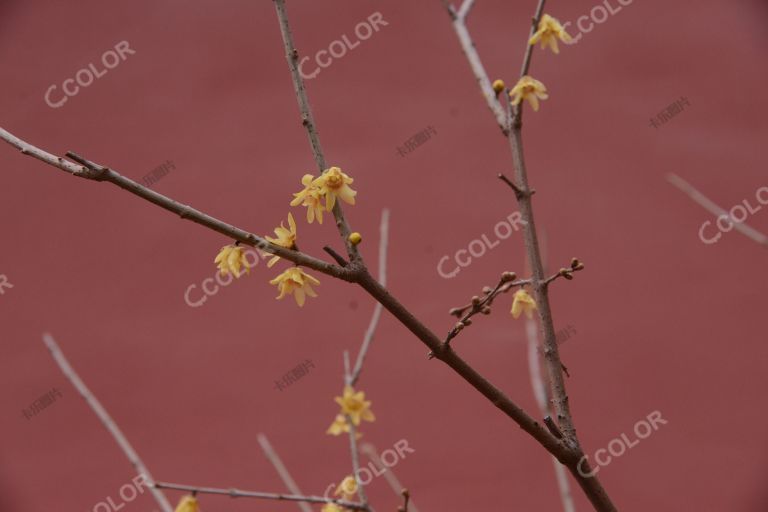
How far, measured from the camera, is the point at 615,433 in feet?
8.48

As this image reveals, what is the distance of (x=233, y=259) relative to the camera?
1.03 meters

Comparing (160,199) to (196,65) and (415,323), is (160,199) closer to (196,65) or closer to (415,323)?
(415,323)

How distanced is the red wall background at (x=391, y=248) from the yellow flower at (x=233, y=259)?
1.71m

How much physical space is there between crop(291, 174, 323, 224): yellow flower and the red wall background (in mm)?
1651

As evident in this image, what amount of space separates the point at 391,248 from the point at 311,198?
1733 millimetres

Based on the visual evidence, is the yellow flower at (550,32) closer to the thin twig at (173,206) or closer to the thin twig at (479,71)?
the thin twig at (479,71)

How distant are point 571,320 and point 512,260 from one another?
1.02ft

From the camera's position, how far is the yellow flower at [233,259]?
1.03 metres

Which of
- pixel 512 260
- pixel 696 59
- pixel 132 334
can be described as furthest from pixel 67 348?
pixel 696 59

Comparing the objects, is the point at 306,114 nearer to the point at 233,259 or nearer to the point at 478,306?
the point at 233,259

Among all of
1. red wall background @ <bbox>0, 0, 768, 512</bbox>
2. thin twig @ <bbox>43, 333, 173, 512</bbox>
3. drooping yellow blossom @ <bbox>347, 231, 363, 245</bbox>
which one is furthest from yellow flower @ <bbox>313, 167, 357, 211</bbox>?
red wall background @ <bbox>0, 0, 768, 512</bbox>

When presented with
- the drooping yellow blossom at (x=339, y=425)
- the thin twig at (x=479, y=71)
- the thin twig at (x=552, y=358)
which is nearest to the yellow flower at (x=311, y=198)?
the thin twig at (x=552, y=358)

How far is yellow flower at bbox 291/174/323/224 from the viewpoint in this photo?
1.07 m

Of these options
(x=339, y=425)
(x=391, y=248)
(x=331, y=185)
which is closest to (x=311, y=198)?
(x=331, y=185)
